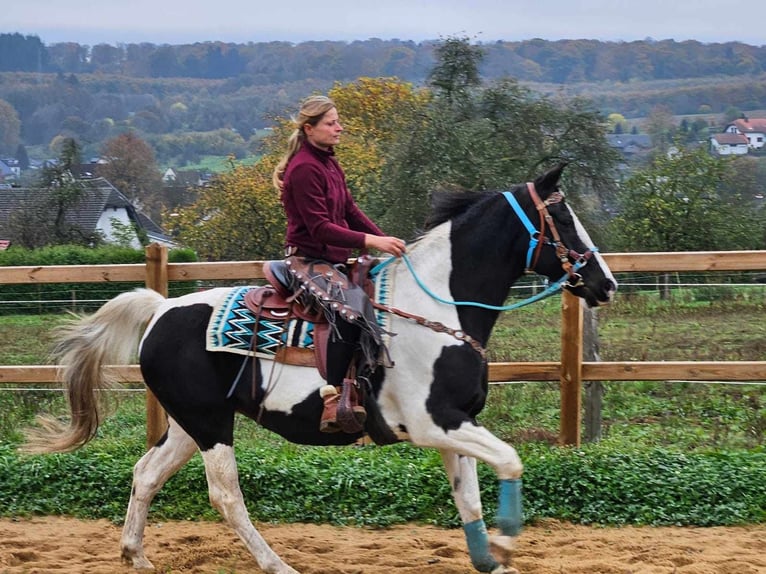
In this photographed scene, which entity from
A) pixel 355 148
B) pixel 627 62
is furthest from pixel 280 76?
pixel 355 148

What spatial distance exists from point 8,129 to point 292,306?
138m

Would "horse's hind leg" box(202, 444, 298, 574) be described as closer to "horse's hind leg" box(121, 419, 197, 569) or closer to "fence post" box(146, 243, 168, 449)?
"horse's hind leg" box(121, 419, 197, 569)

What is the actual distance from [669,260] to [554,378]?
1172 millimetres

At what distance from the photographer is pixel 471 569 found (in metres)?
5.43

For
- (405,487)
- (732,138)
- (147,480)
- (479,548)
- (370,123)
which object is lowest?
(405,487)

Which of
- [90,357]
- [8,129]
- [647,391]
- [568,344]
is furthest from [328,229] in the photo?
[8,129]

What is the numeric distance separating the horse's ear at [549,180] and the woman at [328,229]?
32.9 inches

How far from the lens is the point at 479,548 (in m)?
5.18

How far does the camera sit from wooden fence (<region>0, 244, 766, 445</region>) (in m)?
6.60

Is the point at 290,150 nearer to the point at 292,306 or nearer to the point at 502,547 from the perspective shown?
the point at 292,306

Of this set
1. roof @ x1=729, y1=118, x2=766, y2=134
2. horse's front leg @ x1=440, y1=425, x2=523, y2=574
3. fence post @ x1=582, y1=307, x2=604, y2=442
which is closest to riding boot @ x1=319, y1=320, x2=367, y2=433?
horse's front leg @ x1=440, y1=425, x2=523, y2=574

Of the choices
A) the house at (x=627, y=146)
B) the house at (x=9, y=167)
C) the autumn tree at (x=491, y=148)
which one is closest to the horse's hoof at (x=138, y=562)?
the autumn tree at (x=491, y=148)

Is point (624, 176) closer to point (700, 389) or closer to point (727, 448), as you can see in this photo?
point (700, 389)

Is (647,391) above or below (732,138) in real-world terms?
below
